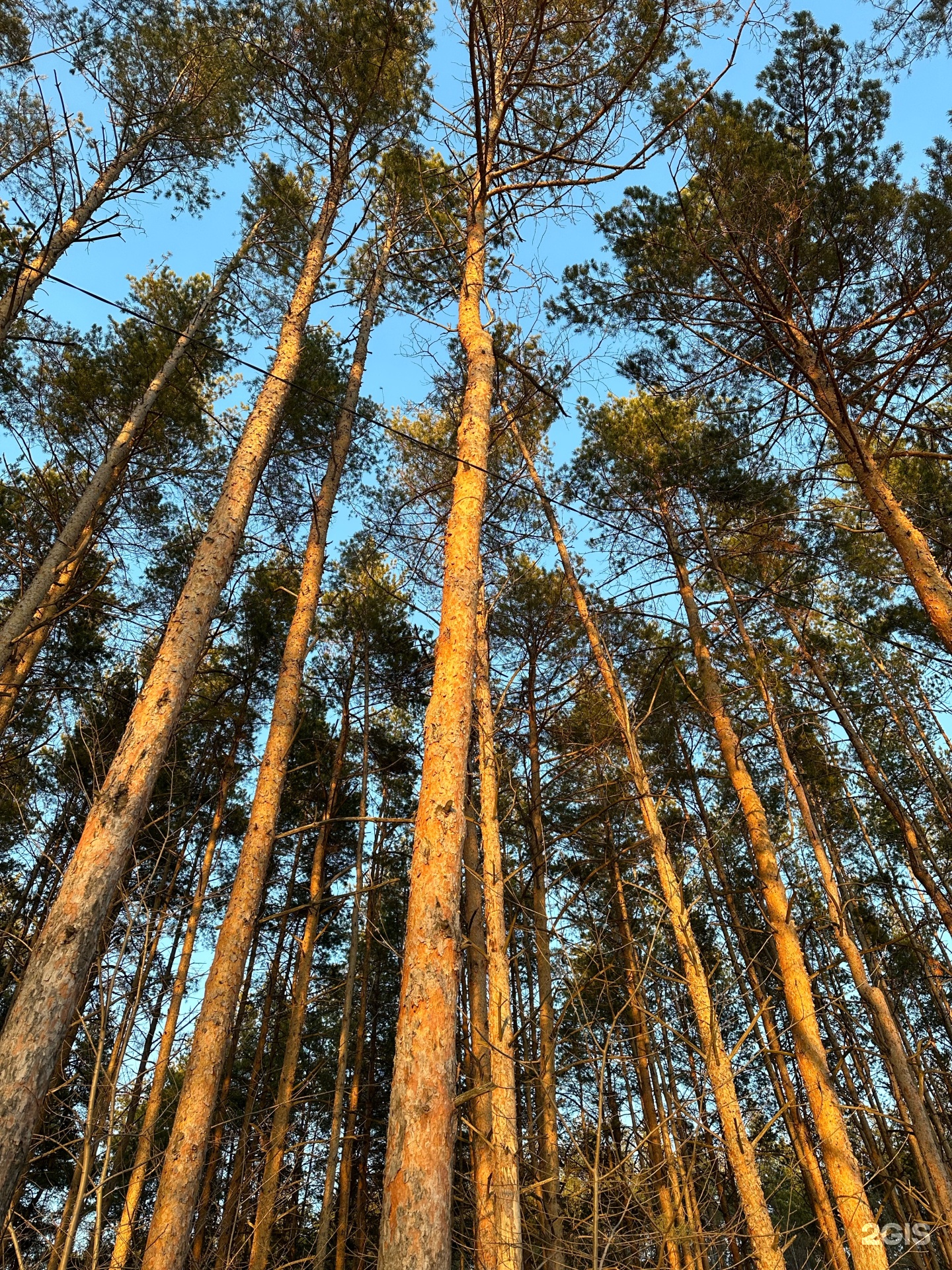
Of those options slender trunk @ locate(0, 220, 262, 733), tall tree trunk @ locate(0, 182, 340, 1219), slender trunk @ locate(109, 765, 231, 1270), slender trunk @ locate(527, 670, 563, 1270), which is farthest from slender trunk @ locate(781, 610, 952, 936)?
slender trunk @ locate(0, 220, 262, 733)

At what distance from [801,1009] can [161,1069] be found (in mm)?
6768

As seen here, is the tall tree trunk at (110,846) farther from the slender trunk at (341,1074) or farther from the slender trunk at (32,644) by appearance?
the slender trunk at (32,644)

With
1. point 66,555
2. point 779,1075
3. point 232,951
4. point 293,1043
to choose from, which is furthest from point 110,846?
point 779,1075

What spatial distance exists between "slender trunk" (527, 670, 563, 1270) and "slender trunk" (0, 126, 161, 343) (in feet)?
20.6

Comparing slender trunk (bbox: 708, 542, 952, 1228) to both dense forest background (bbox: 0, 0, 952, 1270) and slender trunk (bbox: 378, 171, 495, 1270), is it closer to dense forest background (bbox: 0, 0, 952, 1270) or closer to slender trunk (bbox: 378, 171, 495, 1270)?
dense forest background (bbox: 0, 0, 952, 1270)

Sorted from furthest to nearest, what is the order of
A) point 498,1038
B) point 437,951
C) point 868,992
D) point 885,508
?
point 868,992 → point 885,508 → point 498,1038 → point 437,951

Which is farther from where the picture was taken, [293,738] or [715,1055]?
[293,738]

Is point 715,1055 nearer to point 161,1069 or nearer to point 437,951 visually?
point 437,951

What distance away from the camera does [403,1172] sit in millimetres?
2430

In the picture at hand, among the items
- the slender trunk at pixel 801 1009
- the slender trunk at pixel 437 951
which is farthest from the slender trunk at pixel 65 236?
the slender trunk at pixel 801 1009

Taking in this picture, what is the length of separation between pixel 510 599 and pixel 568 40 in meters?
5.52

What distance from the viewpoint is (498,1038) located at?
4785mm

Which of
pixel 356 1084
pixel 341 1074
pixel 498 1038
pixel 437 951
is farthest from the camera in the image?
pixel 356 1084

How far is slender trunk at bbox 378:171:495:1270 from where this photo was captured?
237cm
